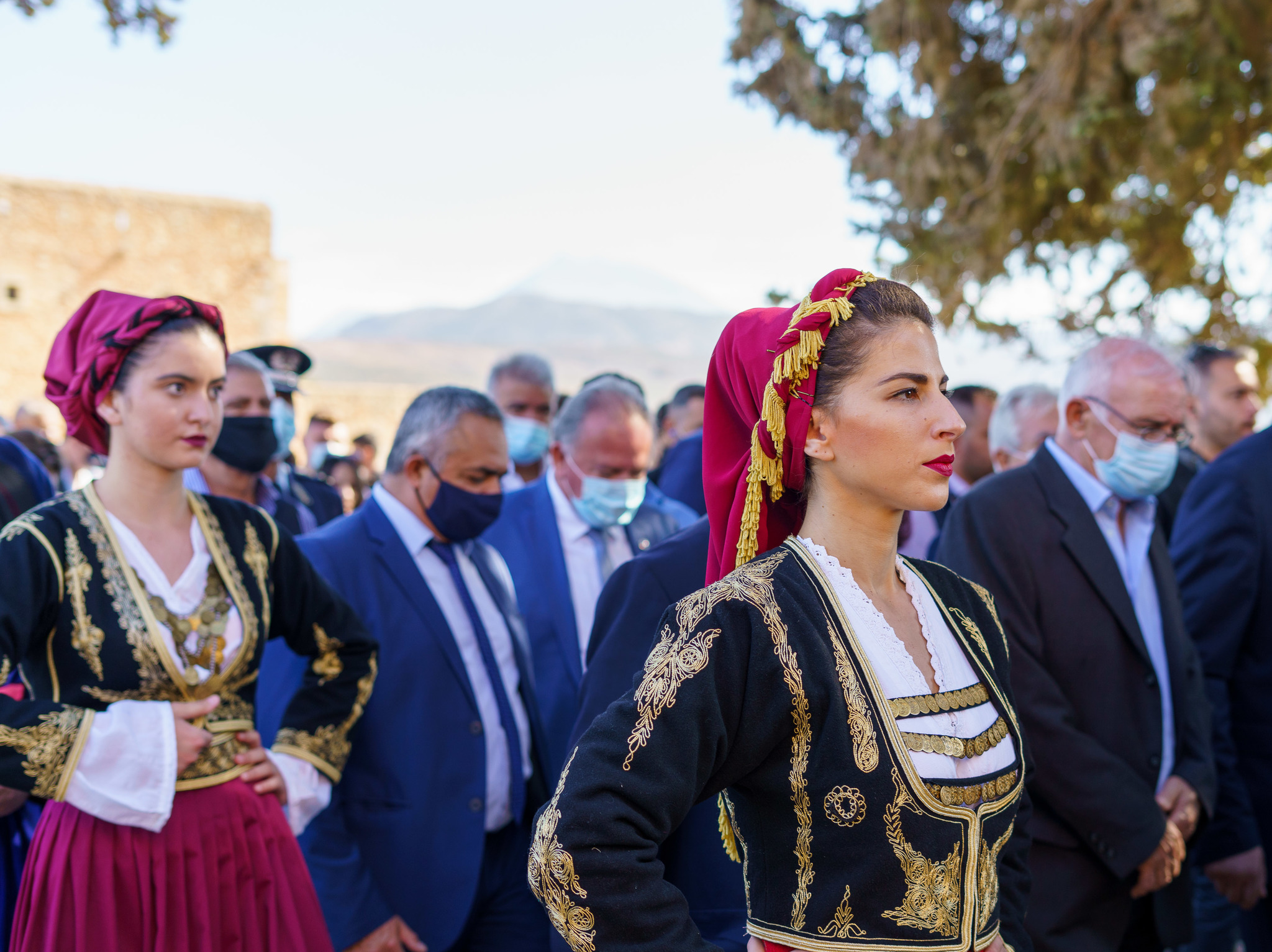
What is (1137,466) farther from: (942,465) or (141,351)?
(141,351)

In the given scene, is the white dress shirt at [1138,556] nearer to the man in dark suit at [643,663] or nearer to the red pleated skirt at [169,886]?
the man in dark suit at [643,663]

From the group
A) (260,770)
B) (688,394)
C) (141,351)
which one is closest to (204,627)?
(260,770)

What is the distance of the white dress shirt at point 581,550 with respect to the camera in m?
3.87

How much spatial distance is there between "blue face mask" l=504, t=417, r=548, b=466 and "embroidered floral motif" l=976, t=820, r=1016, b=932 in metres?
4.49

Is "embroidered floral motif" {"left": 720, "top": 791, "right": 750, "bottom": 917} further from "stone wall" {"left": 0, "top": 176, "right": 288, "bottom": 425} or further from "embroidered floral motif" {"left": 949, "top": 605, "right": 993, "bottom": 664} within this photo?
"stone wall" {"left": 0, "top": 176, "right": 288, "bottom": 425}

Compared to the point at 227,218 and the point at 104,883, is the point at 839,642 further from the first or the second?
the point at 227,218

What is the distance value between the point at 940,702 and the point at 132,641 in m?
1.79

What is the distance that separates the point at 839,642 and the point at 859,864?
1.14ft

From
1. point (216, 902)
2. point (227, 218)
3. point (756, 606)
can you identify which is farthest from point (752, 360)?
point (227, 218)

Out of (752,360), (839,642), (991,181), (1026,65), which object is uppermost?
(1026,65)

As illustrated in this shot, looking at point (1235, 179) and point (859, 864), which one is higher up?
point (1235, 179)

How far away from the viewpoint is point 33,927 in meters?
2.28

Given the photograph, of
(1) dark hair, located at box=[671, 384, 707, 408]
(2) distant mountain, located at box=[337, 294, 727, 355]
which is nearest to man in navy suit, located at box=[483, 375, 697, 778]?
(1) dark hair, located at box=[671, 384, 707, 408]

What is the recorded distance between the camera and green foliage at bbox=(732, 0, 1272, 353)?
6.99 meters
